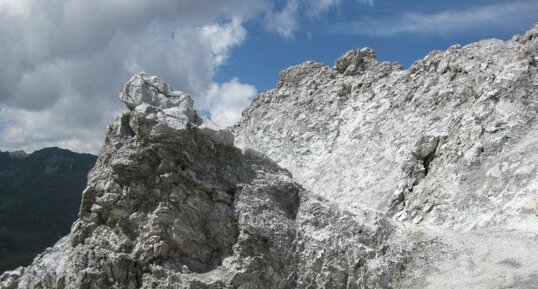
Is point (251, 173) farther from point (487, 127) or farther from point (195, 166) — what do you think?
point (487, 127)

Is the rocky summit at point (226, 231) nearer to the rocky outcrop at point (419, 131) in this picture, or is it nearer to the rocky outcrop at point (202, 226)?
the rocky outcrop at point (202, 226)

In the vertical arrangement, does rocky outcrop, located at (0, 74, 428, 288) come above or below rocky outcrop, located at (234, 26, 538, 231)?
below

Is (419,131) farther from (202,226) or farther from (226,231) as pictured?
(202,226)

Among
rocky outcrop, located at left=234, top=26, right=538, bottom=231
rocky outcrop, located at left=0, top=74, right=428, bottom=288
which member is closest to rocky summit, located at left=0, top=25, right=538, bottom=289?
rocky outcrop, located at left=0, top=74, right=428, bottom=288

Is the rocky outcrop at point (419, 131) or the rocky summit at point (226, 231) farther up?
the rocky outcrop at point (419, 131)

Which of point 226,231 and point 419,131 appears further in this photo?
→ point 419,131

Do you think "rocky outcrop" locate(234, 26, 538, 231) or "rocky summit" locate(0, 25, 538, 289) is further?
"rocky outcrop" locate(234, 26, 538, 231)

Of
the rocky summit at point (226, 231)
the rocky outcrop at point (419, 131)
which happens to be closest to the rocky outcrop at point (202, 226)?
the rocky summit at point (226, 231)

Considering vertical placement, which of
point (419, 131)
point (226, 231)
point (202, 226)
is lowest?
point (226, 231)

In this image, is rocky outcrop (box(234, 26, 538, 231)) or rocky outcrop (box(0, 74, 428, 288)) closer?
rocky outcrop (box(0, 74, 428, 288))

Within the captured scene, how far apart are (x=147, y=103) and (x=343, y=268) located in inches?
310

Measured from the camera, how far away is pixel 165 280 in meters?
15.2

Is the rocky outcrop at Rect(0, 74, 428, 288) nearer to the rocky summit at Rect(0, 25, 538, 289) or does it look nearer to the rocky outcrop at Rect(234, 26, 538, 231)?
the rocky summit at Rect(0, 25, 538, 289)

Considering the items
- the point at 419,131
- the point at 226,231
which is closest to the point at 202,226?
the point at 226,231
